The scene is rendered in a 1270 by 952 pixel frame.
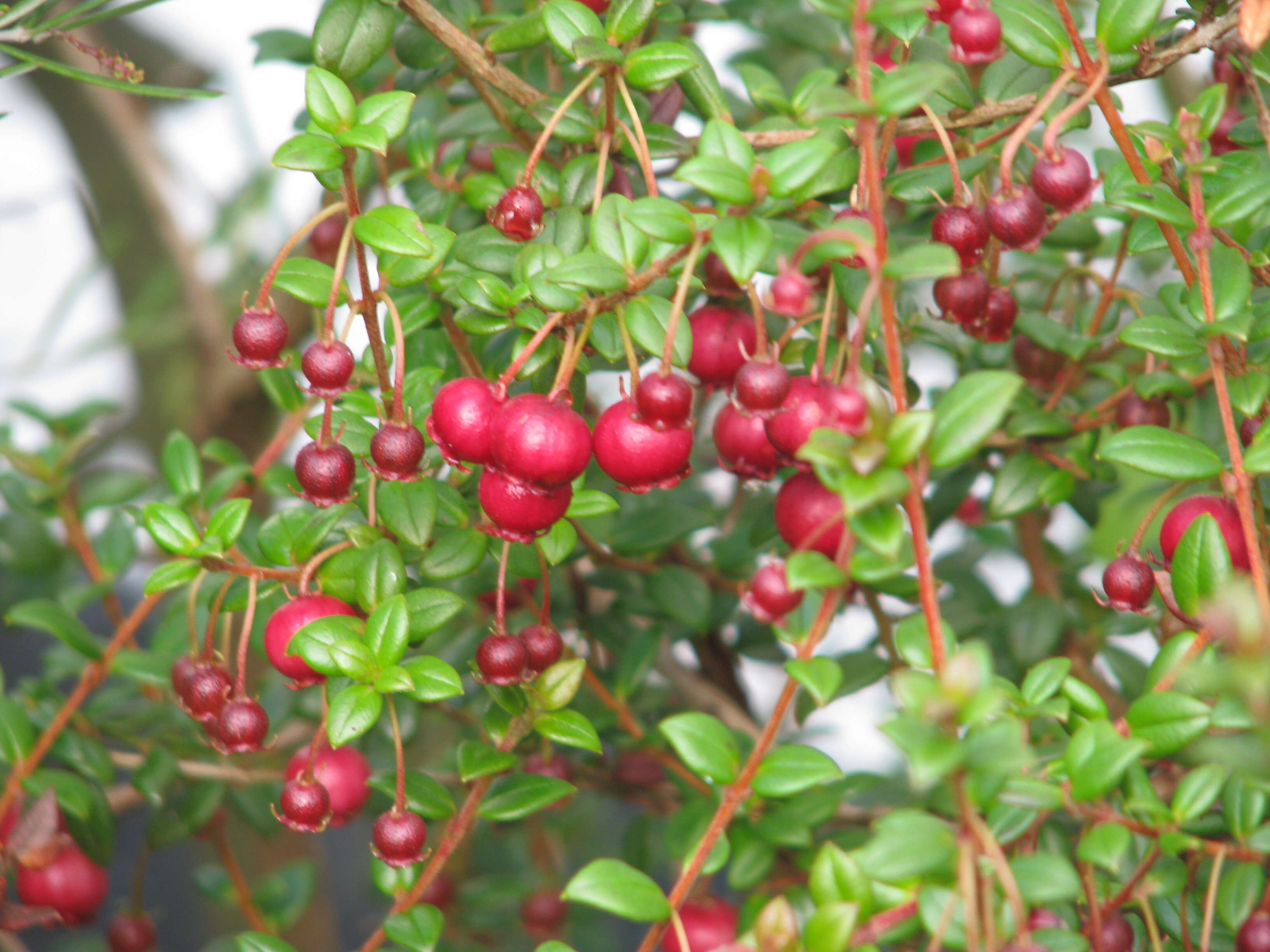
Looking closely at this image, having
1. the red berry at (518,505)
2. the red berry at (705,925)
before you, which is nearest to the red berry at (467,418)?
the red berry at (518,505)

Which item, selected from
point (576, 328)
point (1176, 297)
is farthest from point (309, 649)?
point (1176, 297)

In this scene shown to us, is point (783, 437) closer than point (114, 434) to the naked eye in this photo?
Yes

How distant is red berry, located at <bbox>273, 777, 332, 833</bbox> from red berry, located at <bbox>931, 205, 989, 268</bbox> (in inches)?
25.7

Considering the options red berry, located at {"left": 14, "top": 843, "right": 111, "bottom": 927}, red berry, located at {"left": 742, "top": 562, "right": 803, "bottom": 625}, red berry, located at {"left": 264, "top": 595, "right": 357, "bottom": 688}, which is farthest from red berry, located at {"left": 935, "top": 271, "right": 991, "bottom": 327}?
red berry, located at {"left": 14, "top": 843, "right": 111, "bottom": 927}

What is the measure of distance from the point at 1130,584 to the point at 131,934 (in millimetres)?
1279

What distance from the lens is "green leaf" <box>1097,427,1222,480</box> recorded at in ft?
2.82

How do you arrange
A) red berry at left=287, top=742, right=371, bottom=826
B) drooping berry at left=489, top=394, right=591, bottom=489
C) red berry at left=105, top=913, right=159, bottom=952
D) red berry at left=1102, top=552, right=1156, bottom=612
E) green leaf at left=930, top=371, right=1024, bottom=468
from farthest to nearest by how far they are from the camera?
red berry at left=105, top=913, right=159, bottom=952 → red berry at left=287, top=742, right=371, bottom=826 → red berry at left=1102, top=552, right=1156, bottom=612 → drooping berry at left=489, top=394, right=591, bottom=489 → green leaf at left=930, top=371, right=1024, bottom=468

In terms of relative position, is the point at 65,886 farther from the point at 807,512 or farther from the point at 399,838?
the point at 807,512

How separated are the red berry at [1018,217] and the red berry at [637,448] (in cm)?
27

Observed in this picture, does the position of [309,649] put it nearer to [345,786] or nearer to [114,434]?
[345,786]

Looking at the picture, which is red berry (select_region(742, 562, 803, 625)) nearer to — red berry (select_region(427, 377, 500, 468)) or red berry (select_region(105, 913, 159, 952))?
red berry (select_region(427, 377, 500, 468))

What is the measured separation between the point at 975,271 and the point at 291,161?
0.52 m

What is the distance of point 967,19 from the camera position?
32.1 inches

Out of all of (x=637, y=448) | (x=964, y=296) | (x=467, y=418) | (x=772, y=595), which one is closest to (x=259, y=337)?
(x=467, y=418)
